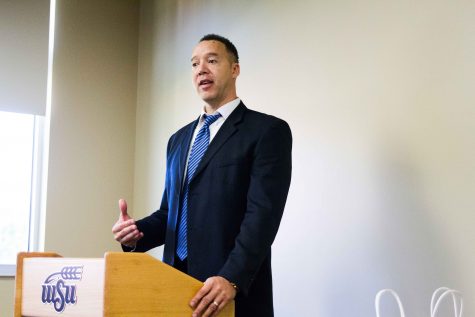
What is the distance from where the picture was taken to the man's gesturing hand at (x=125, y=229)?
149cm

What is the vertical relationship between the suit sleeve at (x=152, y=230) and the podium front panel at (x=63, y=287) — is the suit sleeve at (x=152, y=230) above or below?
above

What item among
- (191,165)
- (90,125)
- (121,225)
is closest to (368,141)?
(191,165)

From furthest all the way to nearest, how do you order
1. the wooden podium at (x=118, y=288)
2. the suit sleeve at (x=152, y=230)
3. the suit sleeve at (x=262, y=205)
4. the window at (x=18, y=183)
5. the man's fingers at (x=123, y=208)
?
the window at (x=18, y=183) → the suit sleeve at (x=152, y=230) → the man's fingers at (x=123, y=208) → the suit sleeve at (x=262, y=205) → the wooden podium at (x=118, y=288)

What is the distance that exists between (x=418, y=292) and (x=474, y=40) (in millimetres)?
778

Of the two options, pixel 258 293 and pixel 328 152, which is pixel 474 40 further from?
pixel 258 293

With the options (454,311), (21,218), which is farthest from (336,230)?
(21,218)

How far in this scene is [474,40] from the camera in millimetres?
1588

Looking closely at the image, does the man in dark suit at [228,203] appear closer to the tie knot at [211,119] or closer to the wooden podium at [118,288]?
the tie knot at [211,119]

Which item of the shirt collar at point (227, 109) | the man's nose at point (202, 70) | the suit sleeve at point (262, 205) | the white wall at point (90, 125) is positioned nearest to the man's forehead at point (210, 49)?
the man's nose at point (202, 70)

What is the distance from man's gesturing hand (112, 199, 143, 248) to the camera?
58.7 inches

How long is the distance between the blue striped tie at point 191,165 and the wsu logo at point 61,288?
0.36m

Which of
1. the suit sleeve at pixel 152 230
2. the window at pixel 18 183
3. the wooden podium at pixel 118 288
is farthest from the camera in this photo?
the window at pixel 18 183

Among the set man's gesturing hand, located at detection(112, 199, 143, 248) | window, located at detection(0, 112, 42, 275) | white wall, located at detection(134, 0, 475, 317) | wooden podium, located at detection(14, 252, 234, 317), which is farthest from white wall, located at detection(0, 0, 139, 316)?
wooden podium, located at detection(14, 252, 234, 317)

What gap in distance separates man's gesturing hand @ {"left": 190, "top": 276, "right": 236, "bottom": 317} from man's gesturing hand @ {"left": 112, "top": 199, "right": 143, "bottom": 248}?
0.39 m
